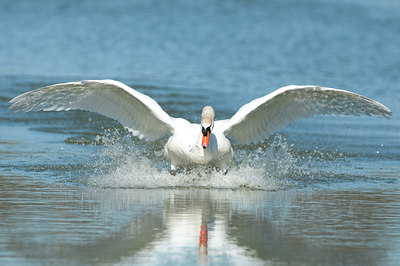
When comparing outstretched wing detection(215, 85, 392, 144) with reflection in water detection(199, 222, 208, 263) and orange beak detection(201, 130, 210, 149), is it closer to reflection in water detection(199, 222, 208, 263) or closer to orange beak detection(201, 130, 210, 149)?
orange beak detection(201, 130, 210, 149)

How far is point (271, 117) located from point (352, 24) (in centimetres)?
2624

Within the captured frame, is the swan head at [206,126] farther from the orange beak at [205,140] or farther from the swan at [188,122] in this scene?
the swan at [188,122]

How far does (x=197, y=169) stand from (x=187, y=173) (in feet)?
0.54

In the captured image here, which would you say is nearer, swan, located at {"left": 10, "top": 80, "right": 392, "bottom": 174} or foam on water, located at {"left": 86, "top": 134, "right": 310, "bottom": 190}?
Answer: foam on water, located at {"left": 86, "top": 134, "right": 310, "bottom": 190}

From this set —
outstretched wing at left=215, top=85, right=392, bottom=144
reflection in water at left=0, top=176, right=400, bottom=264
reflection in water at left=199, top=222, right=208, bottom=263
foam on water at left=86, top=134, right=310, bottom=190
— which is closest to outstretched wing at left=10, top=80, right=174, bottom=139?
foam on water at left=86, top=134, right=310, bottom=190

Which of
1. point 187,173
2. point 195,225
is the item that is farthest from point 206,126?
point 195,225

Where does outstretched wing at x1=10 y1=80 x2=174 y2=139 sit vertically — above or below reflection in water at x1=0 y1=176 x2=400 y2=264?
above

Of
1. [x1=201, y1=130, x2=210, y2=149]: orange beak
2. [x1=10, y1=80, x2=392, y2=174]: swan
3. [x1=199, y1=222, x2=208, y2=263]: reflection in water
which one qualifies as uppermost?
[x1=10, y1=80, x2=392, y2=174]: swan

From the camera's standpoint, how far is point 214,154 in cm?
1136

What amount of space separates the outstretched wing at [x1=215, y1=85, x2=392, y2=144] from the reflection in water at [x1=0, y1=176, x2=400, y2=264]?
1400mm

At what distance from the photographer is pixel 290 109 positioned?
481 inches

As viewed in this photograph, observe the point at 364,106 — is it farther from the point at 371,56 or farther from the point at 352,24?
the point at 352,24

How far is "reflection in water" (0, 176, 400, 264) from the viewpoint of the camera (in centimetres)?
729

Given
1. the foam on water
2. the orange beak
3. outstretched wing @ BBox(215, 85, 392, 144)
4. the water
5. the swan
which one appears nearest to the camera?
the water
